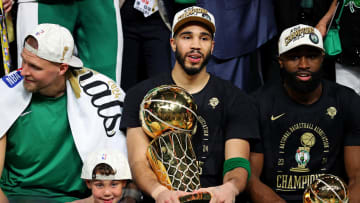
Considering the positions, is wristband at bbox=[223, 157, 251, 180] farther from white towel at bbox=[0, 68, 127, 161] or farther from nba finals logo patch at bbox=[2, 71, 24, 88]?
nba finals logo patch at bbox=[2, 71, 24, 88]

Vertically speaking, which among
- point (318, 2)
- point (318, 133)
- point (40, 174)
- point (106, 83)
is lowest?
point (40, 174)

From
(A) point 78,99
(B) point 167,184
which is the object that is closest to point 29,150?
(A) point 78,99

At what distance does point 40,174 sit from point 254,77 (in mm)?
1742

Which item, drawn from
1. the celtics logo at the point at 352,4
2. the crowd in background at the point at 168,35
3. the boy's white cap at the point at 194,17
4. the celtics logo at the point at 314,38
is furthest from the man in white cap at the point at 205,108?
the celtics logo at the point at 352,4

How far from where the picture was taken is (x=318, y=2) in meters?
4.38

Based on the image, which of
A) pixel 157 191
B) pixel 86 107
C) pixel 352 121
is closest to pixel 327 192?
pixel 157 191

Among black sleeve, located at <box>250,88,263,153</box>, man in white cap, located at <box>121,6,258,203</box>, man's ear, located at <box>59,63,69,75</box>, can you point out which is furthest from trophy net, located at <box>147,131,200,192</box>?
man's ear, located at <box>59,63,69,75</box>

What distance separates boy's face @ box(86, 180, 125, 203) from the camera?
128 inches

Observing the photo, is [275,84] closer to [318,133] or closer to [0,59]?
[318,133]

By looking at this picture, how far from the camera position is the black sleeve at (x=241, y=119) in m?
3.47

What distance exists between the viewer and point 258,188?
3.61m

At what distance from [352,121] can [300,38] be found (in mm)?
614

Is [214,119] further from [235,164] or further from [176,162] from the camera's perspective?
[176,162]

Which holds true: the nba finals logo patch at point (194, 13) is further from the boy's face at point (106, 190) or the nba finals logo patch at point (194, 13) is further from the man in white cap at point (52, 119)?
the boy's face at point (106, 190)
